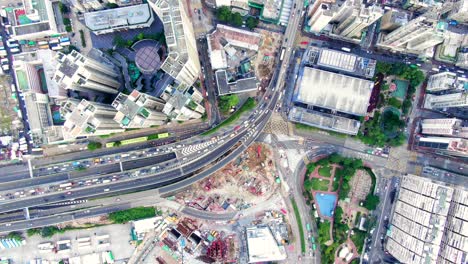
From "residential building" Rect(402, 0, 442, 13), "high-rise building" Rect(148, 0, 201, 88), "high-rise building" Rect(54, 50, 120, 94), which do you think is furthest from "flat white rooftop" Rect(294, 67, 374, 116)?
"high-rise building" Rect(54, 50, 120, 94)

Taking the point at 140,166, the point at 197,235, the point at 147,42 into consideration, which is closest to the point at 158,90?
the point at 147,42

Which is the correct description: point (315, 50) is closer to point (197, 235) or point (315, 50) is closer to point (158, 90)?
point (158, 90)

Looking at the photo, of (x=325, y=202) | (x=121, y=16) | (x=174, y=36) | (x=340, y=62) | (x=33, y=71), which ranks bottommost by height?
(x=325, y=202)

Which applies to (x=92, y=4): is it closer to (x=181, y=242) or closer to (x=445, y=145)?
(x=181, y=242)

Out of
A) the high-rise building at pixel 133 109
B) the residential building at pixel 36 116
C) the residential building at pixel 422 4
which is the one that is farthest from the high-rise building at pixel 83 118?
the residential building at pixel 422 4

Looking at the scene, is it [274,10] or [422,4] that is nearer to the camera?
[422,4]

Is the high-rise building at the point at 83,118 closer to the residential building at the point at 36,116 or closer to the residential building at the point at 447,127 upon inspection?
the residential building at the point at 36,116

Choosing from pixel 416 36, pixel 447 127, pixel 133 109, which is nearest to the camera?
pixel 133 109

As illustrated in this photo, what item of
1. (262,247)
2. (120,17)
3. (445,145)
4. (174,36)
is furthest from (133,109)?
(445,145)
